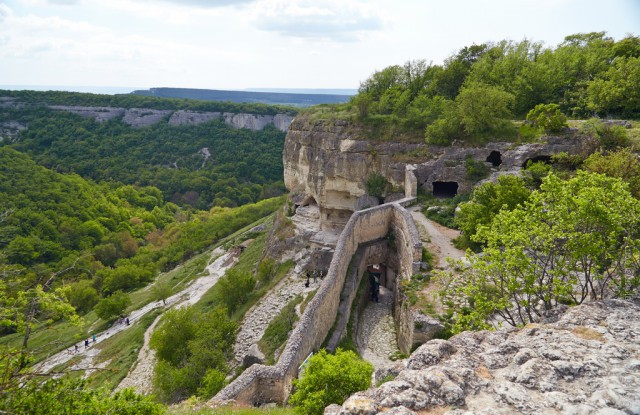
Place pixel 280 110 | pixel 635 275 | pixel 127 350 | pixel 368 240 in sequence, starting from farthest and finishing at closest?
pixel 280 110
pixel 127 350
pixel 368 240
pixel 635 275

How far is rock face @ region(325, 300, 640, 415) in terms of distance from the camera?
5039 millimetres

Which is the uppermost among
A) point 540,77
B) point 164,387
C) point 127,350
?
point 540,77

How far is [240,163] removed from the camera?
95.8 m

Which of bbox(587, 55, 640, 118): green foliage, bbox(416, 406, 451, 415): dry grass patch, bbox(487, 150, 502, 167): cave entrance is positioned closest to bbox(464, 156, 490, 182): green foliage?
bbox(487, 150, 502, 167): cave entrance

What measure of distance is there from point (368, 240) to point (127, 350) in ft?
64.9

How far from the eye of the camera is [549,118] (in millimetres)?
23984

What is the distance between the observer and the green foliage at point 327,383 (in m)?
7.77

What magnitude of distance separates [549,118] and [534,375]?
23432 millimetres

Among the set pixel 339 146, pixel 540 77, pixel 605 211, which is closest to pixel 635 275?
pixel 605 211

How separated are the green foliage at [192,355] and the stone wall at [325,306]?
3.76 m

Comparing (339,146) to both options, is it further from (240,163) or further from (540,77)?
(240,163)

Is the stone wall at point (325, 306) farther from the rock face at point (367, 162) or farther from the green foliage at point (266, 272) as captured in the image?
the green foliage at point (266, 272)

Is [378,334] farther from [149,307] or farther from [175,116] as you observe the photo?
[175,116]

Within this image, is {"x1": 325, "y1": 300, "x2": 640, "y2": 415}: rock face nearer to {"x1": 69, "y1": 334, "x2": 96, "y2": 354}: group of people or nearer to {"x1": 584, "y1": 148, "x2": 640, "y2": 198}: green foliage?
{"x1": 584, "y1": 148, "x2": 640, "y2": 198}: green foliage
